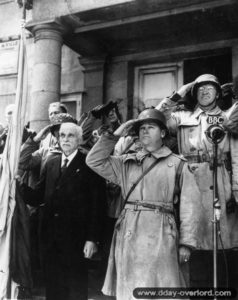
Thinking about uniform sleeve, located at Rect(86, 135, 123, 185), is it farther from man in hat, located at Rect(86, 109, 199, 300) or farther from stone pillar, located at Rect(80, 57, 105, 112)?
stone pillar, located at Rect(80, 57, 105, 112)

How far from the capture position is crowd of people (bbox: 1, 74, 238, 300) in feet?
11.9

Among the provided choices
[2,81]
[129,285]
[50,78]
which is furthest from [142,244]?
[2,81]

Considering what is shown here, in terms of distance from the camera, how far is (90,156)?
4000 millimetres

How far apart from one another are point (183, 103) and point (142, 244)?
2088mm

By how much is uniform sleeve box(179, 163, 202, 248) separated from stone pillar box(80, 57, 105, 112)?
5.65m

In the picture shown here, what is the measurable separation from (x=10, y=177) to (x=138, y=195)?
5.21 ft

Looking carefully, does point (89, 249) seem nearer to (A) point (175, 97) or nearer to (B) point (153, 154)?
(B) point (153, 154)

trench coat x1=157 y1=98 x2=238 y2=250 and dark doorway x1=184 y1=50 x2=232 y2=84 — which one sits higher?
dark doorway x1=184 y1=50 x2=232 y2=84

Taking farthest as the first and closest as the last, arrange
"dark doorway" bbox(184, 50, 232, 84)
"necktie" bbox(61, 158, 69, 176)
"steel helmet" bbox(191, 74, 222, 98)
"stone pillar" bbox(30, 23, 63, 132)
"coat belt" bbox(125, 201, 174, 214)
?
"dark doorway" bbox(184, 50, 232, 84), "stone pillar" bbox(30, 23, 63, 132), "steel helmet" bbox(191, 74, 222, 98), "necktie" bbox(61, 158, 69, 176), "coat belt" bbox(125, 201, 174, 214)

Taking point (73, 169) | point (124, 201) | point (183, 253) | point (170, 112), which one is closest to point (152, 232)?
point (183, 253)

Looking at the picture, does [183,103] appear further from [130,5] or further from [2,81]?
[2,81]

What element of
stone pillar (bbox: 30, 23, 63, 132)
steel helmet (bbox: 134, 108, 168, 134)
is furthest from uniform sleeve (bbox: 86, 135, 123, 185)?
stone pillar (bbox: 30, 23, 63, 132)

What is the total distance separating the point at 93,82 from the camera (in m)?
9.25

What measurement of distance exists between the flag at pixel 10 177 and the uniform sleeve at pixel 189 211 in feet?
6.28
